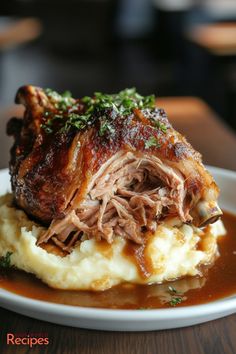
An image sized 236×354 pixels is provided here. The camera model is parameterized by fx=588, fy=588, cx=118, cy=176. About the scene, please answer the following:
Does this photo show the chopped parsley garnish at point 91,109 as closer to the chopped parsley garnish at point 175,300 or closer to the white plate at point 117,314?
the chopped parsley garnish at point 175,300

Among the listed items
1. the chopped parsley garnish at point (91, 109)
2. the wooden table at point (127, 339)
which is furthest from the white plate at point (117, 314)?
the chopped parsley garnish at point (91, 109)

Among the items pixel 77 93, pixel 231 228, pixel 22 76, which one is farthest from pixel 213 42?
pixel 231 228

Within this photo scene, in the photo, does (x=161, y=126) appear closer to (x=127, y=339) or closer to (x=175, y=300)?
(x=175, y=300)

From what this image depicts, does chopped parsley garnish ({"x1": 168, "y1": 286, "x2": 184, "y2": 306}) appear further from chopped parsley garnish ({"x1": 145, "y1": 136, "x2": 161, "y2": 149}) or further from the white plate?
chopped parsley garnish ({"x1": 145, "y1": 136, "x2": 161, "y2": 149})

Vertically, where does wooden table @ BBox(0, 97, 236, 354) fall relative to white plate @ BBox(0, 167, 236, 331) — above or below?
below

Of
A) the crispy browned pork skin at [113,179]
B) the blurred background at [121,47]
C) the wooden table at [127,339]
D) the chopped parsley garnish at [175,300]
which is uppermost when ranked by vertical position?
the crispy browned pork skin at [113,179]

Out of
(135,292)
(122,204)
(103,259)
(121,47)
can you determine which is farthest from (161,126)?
(121,47)

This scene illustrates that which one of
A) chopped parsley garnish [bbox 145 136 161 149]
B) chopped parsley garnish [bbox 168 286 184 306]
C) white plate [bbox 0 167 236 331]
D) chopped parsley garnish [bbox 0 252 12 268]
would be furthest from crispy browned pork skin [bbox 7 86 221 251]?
white plate [bbox 0 167 236 331]

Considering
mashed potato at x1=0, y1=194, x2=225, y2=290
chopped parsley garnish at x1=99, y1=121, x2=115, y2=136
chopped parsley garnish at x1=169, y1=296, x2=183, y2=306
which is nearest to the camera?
chopped parsley garnish at x1=169, y1=296, x2=183, y2=306
